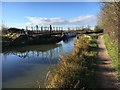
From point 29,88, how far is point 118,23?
6.65 meters

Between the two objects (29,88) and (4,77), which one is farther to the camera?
(4,77)

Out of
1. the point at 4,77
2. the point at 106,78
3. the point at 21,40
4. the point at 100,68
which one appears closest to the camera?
the point at 106,78

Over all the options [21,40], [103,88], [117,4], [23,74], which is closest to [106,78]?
[103,88]

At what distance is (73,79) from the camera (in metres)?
10.5

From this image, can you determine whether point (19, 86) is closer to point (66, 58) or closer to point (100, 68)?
point (66, 58)

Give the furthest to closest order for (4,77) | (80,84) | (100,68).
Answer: (4,77) → (100,68) → (80,84)

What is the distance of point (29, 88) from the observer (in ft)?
46.3

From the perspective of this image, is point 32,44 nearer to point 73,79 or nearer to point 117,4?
point 117,4

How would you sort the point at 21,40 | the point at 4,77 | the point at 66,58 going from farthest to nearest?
1. the point at 21,40
2. the point at 4,77
3. the point at 66,58

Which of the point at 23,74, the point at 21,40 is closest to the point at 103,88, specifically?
the point at 23,74

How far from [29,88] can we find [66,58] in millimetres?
2604

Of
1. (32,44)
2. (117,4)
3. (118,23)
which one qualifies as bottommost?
(32,44)

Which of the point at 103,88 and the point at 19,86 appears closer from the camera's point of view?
the point at 103,88

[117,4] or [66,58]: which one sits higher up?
[117,4]
